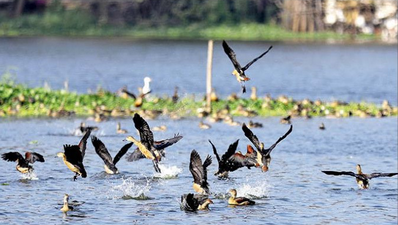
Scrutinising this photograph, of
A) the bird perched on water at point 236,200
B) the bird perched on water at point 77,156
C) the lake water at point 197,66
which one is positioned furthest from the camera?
the lake water at point 197,66

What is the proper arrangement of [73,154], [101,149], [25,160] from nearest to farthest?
[73,154] → [101,149] → [25,160]

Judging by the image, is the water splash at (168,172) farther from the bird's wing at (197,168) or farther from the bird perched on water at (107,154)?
the bird's wing at (197,168)

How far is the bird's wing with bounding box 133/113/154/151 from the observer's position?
74.1 ft

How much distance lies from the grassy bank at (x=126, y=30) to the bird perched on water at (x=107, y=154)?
70198mm

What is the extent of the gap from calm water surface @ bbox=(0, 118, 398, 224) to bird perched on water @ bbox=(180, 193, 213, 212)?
181 mm

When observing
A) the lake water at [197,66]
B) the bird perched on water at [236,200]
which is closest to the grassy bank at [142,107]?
the lake water at [197,66]

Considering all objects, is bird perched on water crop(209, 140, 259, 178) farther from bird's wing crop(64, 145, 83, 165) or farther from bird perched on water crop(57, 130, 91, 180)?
bird's wing crop(64, 145, 83, 165)

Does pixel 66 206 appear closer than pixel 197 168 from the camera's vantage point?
Yes

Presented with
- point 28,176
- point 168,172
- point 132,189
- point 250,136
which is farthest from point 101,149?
point 250,136

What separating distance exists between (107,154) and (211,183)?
2584mm

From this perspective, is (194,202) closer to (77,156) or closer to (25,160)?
(77,156)

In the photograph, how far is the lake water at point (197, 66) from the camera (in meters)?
58.0

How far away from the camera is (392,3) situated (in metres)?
103

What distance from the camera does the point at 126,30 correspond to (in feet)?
331
